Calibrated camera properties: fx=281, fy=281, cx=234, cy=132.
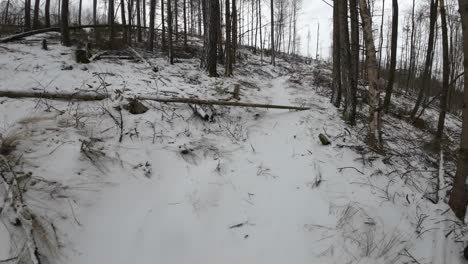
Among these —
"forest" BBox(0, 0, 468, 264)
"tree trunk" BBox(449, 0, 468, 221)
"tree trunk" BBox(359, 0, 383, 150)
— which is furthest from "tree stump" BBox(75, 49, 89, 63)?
"tree trunk" BBox(449, 0, 468, 221)

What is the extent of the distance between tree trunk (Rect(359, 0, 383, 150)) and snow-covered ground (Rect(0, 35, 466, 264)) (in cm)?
54

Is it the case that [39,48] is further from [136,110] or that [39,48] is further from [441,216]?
[441,216]

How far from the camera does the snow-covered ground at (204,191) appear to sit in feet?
9.83

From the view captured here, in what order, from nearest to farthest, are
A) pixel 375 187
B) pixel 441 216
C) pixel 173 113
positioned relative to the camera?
pixel 441 216 → pixel 375 187 → pixel 173 113

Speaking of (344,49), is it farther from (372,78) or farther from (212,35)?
(212,35)

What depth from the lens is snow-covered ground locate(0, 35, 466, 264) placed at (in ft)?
9.83

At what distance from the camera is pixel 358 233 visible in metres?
3.41

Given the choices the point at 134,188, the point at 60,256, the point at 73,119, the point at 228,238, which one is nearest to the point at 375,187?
the point at 228,238

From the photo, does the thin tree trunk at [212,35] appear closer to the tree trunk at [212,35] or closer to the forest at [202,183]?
the tree trunk at [212,35]

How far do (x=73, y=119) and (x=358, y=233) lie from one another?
434 cm

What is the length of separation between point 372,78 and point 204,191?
425cm

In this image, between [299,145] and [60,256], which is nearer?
[60,256]

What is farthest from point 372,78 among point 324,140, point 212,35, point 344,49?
point 212,35

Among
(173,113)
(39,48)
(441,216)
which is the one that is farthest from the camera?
(39,48)
